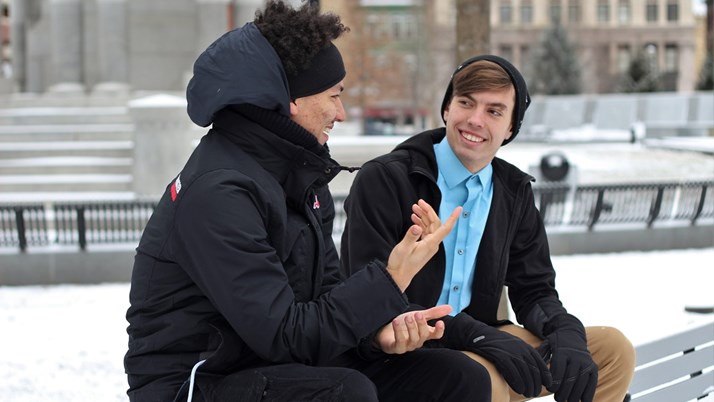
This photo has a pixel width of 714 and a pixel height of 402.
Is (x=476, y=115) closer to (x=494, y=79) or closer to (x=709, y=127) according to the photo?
(x=494, y=79)

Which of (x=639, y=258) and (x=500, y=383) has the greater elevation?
(x=500, y=383)

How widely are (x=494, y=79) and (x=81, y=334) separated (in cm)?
542

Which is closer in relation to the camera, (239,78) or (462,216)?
(239,78)

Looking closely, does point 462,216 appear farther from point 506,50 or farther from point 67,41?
point 506,50

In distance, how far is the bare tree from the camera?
7.83 m

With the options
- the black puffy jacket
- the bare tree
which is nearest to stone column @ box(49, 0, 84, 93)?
the bare tree

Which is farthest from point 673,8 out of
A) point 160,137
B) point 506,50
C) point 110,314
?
point 110,314

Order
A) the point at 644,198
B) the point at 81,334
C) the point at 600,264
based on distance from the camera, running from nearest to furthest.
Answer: the point at 81,334
the point at 600,264
the point at 644,198

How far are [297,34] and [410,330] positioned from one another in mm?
926

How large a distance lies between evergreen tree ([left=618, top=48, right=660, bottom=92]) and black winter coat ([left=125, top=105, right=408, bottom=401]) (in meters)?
61.1

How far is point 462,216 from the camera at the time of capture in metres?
3.82

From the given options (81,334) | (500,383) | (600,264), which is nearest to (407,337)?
(500,383)

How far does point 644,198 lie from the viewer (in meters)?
13.6

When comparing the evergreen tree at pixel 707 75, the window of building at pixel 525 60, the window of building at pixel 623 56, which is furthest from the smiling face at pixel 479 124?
the window of building at pixel 623 56
